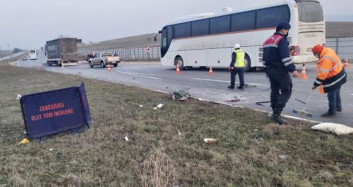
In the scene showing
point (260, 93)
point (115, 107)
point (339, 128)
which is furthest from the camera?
point (260, 93)

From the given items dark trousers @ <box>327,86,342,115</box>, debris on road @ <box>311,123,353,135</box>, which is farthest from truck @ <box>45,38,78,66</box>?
debris on road @ <box>311,123,353,135</box>

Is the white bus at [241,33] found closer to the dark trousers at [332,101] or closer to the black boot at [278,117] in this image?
the dark trousers at [332,101]

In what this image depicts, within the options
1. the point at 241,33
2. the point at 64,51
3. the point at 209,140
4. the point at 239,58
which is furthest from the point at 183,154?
the point at 64,51

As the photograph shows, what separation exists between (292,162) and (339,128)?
163cm

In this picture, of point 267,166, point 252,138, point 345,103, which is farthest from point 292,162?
point 345,103

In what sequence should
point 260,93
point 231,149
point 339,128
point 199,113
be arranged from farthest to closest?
point 260,93, point 199,113, point 339,128, point 231,149

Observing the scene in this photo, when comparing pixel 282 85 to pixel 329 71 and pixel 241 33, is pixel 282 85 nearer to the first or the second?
pixel 329 71

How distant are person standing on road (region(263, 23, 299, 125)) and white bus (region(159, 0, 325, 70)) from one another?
10.8m

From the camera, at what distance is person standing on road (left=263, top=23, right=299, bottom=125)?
20.3 ft

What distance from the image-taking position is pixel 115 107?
899 cm

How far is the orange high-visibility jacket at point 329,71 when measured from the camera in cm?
690

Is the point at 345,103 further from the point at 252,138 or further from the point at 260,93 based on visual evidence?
the point at 252,138

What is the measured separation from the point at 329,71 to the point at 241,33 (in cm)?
1239

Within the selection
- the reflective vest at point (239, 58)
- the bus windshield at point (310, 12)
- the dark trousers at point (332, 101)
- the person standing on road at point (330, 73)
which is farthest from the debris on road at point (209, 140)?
the bus windshield at point (310, 12)
